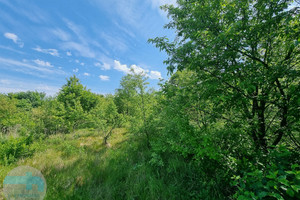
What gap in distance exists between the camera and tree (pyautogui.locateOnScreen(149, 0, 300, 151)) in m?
1.62

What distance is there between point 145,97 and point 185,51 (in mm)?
2859

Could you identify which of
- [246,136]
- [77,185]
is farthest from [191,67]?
[77,185]

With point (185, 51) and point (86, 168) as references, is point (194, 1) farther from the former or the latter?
point (86, 168)

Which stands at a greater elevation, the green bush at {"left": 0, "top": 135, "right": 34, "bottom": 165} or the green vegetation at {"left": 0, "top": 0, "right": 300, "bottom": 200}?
the green vegetation at {"left": 0, "top": 0, "right": 300, "bottom": 200}

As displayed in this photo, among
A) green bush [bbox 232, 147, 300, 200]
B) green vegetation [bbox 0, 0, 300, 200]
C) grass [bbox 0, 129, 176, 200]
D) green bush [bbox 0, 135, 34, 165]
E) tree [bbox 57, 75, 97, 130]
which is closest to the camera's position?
green bush [bbox 232, 147, 300, 200]

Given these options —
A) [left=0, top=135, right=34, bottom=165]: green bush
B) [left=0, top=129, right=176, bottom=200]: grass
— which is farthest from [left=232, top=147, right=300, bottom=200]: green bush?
[left=0, top=135, right=34, bottom=165]: green bush

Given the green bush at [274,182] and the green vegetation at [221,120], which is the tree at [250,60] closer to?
the green vegetation at [221,120]

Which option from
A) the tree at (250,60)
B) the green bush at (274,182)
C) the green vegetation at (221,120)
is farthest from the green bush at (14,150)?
the green bush at (274,182)

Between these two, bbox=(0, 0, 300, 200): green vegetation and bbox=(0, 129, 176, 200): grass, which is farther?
bbox=(0, 129, 176, 200): grass

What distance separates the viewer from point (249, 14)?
Answer: 1.98m

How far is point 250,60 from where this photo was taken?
2.04 meters

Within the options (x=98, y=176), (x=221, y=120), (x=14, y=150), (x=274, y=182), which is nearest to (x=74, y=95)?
(x=14, y=150)

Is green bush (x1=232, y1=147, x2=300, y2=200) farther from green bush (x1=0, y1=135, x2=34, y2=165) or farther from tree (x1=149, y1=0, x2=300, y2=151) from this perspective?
green bush (x1=0, y1=135, x2=34, y2=165)

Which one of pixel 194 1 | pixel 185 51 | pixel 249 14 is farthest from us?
pixel 194 1
